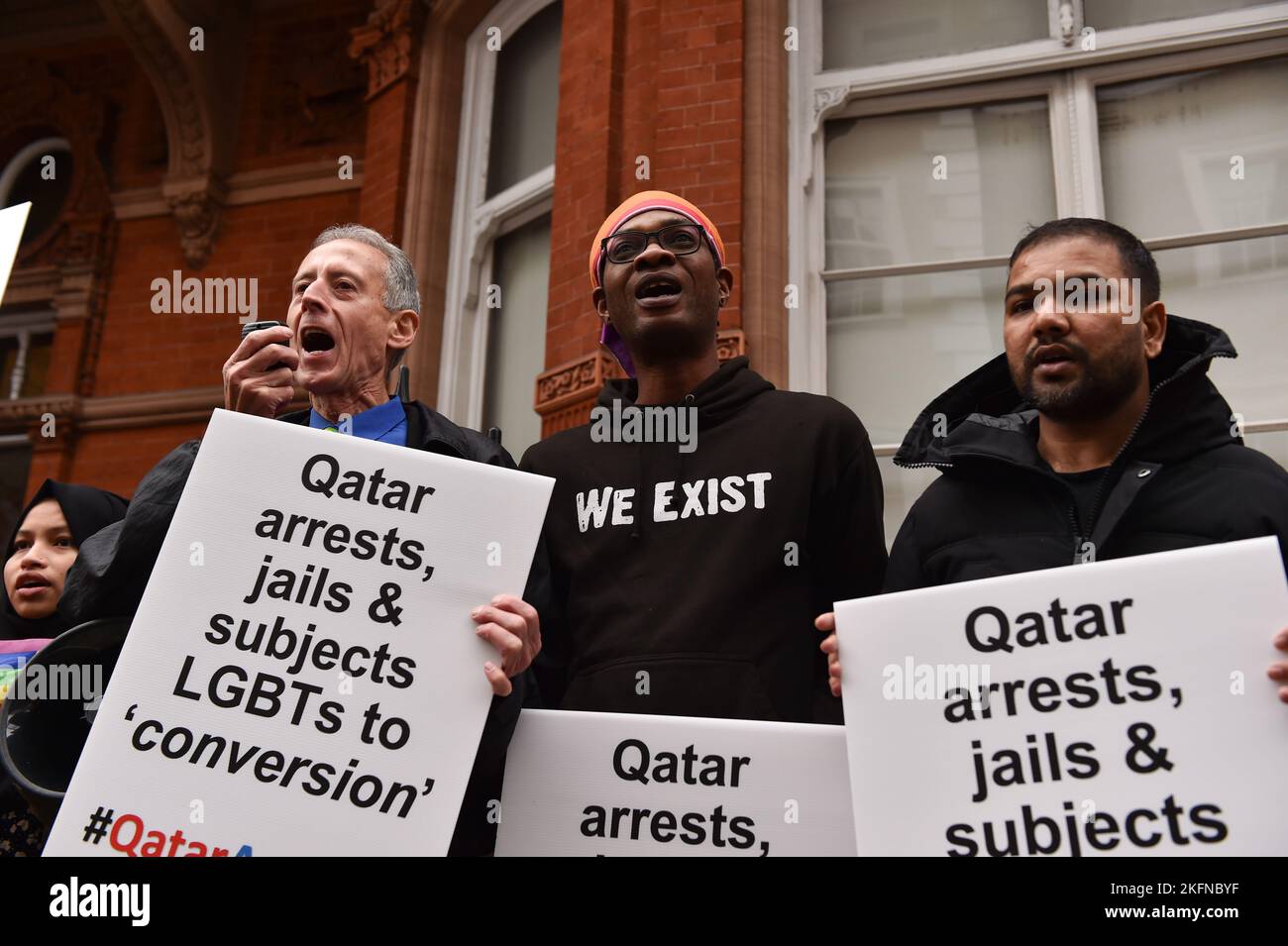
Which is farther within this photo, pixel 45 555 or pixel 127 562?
pixel 45 555

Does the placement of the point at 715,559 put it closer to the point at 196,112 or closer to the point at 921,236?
the point at 921,236

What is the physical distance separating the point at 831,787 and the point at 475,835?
2.24ft

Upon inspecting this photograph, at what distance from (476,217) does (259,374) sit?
15.0ft

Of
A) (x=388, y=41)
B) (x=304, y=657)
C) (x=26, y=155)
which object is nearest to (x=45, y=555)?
(x=304, y=657)

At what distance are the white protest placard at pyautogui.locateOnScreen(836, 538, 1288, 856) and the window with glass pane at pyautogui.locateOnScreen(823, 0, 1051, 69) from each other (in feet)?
12.7

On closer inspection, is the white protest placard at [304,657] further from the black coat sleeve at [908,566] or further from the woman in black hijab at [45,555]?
the woman in black hijab at [45,555]

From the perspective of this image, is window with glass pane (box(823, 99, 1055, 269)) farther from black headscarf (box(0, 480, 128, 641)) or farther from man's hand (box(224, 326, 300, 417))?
man's hand (box(224, 326, 300, 417))

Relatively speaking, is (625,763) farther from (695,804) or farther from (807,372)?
(807,372)

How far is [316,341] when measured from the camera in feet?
8.39

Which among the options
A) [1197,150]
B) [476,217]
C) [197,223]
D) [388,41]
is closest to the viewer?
[1197,150]

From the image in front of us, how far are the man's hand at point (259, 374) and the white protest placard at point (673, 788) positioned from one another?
0.79m
